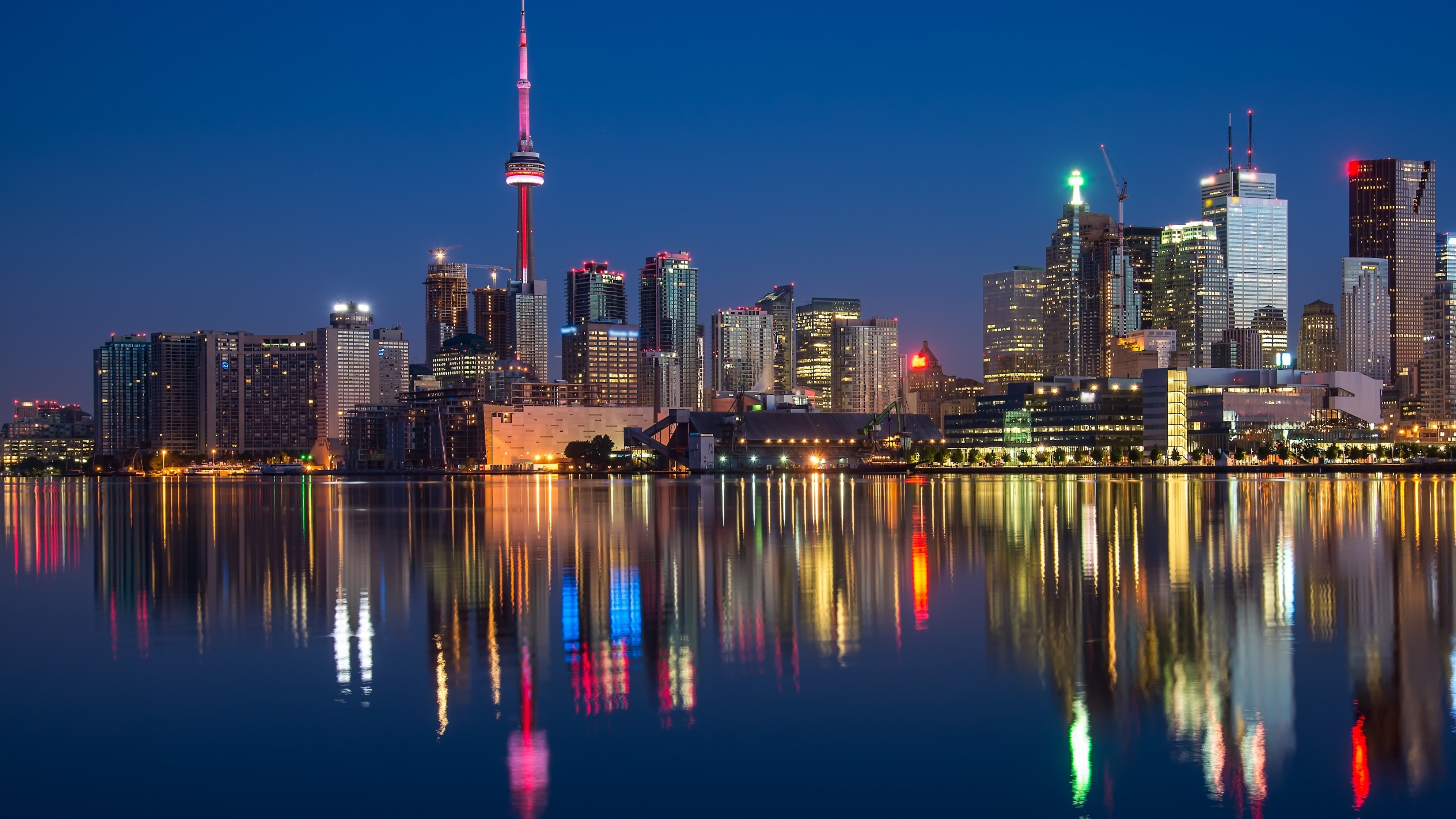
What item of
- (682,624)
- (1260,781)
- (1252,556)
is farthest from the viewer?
(1252,556)

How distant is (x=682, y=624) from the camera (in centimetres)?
2464

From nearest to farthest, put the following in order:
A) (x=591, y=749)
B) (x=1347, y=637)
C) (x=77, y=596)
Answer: (x=591, y=749) → (x=1347, y=637) → (x=77, y=596)

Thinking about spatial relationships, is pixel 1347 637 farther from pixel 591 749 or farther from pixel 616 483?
pixel 616 483

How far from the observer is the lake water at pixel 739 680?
13.7 m

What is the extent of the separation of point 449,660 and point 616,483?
13929cm

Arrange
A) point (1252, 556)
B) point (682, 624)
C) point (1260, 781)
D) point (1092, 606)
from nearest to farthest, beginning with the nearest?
point (1260, 781)
point (682, 624)
point (1092, 606)
point (1252, 556)

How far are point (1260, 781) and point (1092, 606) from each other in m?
12.9

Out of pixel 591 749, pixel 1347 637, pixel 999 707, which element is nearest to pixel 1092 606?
pixel 1347 637

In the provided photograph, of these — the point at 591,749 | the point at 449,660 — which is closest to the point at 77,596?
the point at 449,660

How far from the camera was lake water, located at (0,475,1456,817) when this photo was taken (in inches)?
539

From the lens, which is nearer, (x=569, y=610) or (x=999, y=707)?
(x=999, y=707)

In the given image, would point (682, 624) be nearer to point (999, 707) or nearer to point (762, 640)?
point (762, 640)

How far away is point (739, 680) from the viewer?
19.2 m

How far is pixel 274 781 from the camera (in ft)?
46.7
